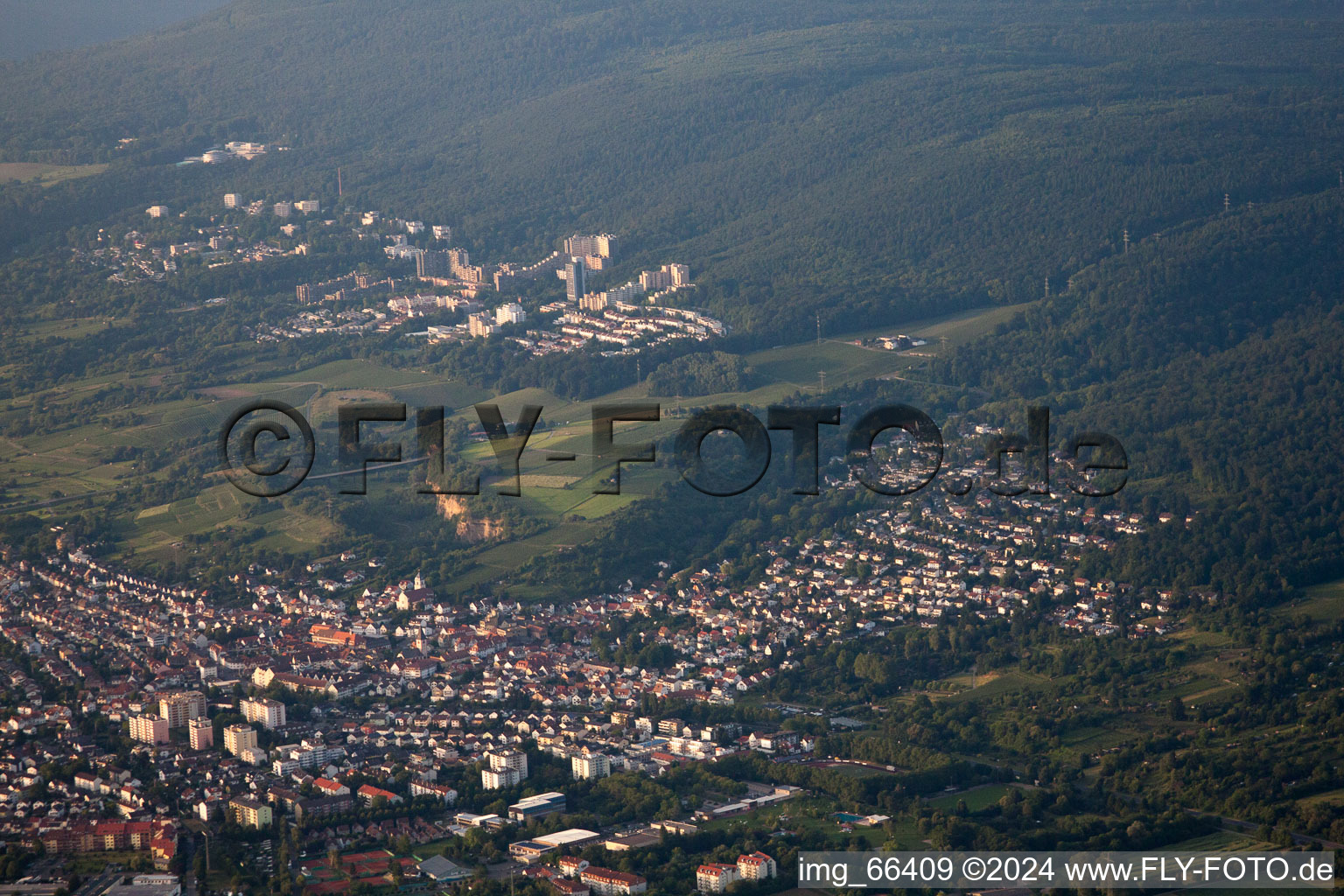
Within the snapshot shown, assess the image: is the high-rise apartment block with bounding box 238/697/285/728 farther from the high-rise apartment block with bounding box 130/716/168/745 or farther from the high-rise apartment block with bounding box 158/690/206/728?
the high-rise apartment block with bounding box 130/716/168/745

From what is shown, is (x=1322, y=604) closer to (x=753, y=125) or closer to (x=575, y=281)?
(x=575, y=281)

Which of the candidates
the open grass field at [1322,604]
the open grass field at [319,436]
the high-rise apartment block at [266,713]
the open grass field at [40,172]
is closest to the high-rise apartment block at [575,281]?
the open grass field at [319,436]

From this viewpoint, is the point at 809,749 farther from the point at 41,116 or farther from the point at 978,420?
the point at 41,116

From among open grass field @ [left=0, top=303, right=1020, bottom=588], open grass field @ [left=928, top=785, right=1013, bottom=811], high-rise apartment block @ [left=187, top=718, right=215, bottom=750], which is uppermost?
open grass field @ [left=0, top=303, right=1020, bottom=588]

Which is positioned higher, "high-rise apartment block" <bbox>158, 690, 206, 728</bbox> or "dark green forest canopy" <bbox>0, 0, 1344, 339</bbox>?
"dark green forest canopy" <bbox>0, 0, 1344, 339</bbox>

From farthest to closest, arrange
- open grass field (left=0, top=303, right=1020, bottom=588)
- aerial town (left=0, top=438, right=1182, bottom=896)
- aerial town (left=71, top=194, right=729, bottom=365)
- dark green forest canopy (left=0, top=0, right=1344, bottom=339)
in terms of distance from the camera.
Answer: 1. dark green forest canopy (left=0, top=0, right=1344, bottom=339)
2. aerial town (left=71, top=194, right=729, bottom=365)
3. open grass field (left=0, top=303, right=1020, bottom=588)
4. aerial town (left=0, top=438, right=1182, bottom=896)

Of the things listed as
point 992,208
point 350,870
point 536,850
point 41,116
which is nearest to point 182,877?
point 350,870

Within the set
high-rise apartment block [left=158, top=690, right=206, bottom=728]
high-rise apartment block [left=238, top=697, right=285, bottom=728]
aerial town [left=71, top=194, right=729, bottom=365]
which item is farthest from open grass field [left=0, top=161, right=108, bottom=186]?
high-rise apartment block [left=238, top=697, right=285, bottom=728]

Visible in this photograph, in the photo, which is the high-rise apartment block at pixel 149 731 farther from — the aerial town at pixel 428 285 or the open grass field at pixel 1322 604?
the aerial town at pixel 428 285

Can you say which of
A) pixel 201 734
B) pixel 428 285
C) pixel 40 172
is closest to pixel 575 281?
pixel 428 285
